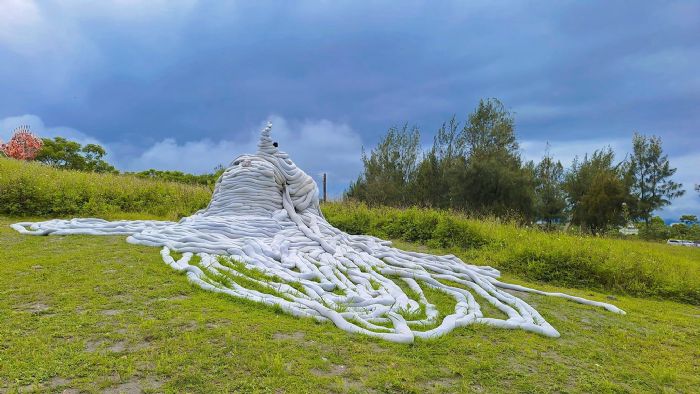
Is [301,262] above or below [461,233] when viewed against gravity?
below

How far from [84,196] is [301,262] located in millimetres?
7400

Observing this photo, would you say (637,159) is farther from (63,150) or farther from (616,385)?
(63,150)

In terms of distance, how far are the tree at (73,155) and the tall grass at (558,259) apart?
21141 millimetres

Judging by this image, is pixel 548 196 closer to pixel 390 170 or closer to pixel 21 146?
pixel 390 170

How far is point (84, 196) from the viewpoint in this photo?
9.70 meters

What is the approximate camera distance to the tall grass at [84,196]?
886 cm

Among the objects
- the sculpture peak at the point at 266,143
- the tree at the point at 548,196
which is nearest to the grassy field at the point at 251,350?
the sculpture peak at the point at 266,143

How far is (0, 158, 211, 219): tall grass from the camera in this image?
29.1 feet

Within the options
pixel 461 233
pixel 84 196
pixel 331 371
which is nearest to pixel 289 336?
pixel 331 371

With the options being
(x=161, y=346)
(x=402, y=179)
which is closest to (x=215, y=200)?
(x=161, y=346)

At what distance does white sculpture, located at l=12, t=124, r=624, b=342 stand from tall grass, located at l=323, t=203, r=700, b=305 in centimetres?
120

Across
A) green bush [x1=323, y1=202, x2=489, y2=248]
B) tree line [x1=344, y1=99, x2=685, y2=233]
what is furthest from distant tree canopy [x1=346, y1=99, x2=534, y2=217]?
green bush [x1=323, y1=202, x2=489, y2=248]

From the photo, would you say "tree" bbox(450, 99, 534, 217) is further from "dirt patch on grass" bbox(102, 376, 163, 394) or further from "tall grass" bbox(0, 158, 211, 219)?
"dirt patch on grass" bbox(102, 376, 163, 394)

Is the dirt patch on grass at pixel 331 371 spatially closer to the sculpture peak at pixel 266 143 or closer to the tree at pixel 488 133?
the sculpture peak at pixel 266 143
